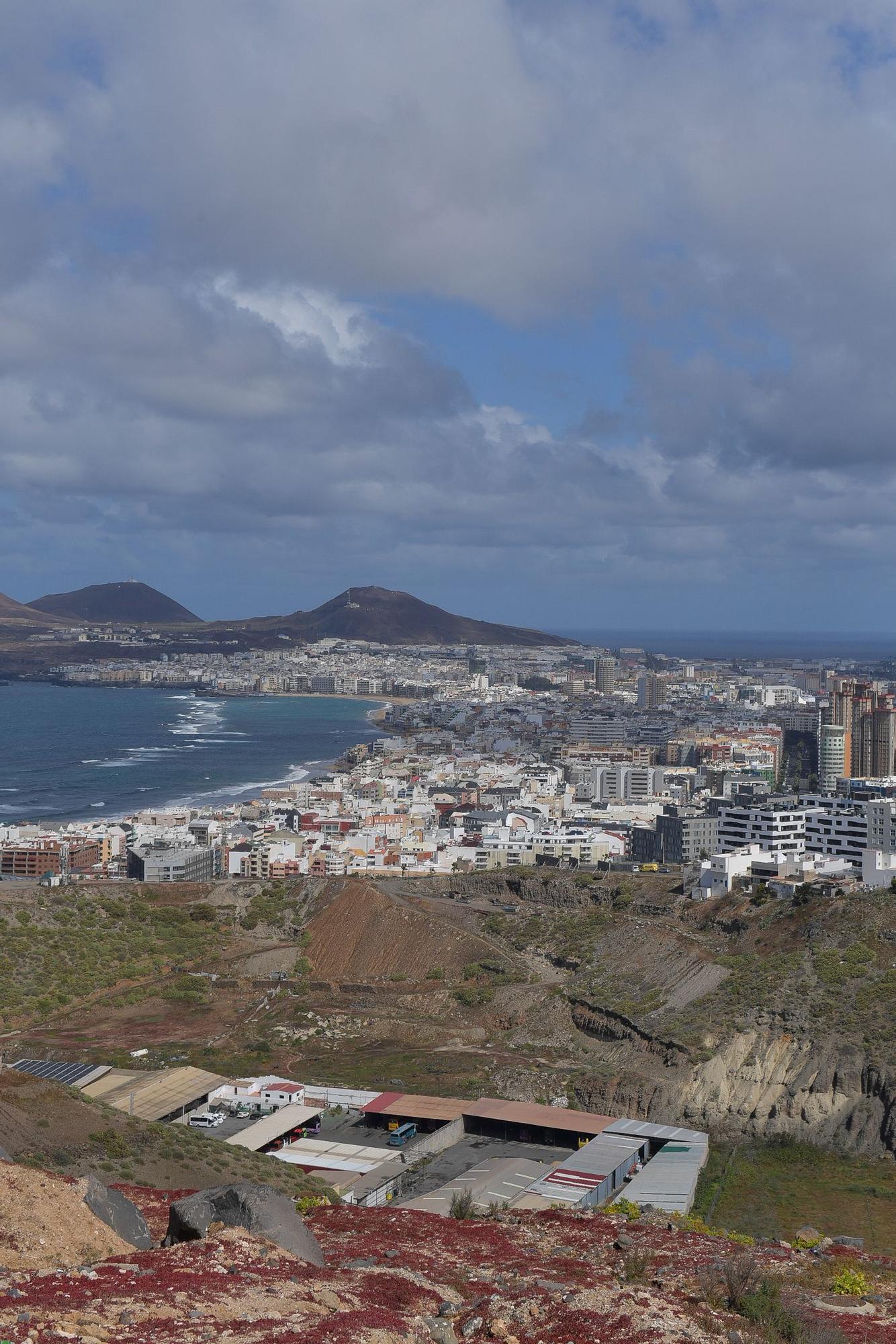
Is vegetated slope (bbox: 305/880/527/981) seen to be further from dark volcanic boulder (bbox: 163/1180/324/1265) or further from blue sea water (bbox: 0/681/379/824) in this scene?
blue sea water (bbox: 0/681/379/824)

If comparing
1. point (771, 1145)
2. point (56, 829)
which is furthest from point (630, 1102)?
point (56, 829)

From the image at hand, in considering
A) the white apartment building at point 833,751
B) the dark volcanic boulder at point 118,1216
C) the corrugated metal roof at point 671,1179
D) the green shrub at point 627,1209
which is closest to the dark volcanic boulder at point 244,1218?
the dark volcanic boulder at point 118,1216

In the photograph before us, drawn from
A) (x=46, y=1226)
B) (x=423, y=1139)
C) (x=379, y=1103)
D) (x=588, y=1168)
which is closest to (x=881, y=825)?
(x=379, y=1103)

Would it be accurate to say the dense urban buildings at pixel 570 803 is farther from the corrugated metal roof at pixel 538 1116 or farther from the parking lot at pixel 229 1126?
the parking lot at pixel 229 1126

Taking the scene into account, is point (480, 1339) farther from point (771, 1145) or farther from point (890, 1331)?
point (771, 1145)

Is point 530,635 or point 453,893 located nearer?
point 453,893

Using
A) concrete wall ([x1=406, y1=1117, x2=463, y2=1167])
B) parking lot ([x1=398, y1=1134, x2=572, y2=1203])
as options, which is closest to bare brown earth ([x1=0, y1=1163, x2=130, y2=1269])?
parking lot ([x1=398, y1=1134, x2=572, y2=1203])

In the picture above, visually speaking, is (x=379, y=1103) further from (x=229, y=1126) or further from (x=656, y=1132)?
(x=656, y=1132)
